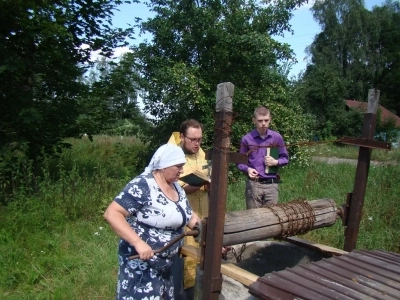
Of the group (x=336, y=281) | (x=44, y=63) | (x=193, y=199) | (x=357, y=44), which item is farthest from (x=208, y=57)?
(x=357, y=44)

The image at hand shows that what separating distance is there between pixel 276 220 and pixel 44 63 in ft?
15.9

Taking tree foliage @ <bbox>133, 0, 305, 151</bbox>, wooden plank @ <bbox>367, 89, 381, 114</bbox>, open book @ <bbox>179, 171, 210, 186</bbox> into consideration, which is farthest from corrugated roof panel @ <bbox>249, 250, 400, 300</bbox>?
tree foliage @ <bbox>133, 0, 305, 151</bbox>

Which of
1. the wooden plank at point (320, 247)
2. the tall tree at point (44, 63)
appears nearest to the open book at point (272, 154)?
the wooden plank at point (320, 247)

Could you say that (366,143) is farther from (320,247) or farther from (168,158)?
(168,158)

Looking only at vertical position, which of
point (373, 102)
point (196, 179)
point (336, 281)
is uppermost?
point (373, 102)

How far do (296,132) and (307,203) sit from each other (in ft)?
21.6

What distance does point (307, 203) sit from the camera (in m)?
3.05

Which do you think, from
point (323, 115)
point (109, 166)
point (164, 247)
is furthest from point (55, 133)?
point (323, 115)

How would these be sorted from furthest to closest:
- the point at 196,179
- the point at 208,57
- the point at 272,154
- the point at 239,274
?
the point at 208,57, the point at 272,154, the point at 196,179, the point at 239,274

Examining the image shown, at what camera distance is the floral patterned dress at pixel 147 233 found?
2.38 metres

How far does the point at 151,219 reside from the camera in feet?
7.87

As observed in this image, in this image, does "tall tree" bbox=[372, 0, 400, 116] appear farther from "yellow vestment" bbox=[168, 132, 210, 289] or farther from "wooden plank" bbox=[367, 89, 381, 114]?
"yellow vestment" bbox=[168, 132, 210, 289]

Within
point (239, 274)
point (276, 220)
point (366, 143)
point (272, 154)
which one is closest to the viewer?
point (239, 274)

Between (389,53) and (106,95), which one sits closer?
(106,95)
